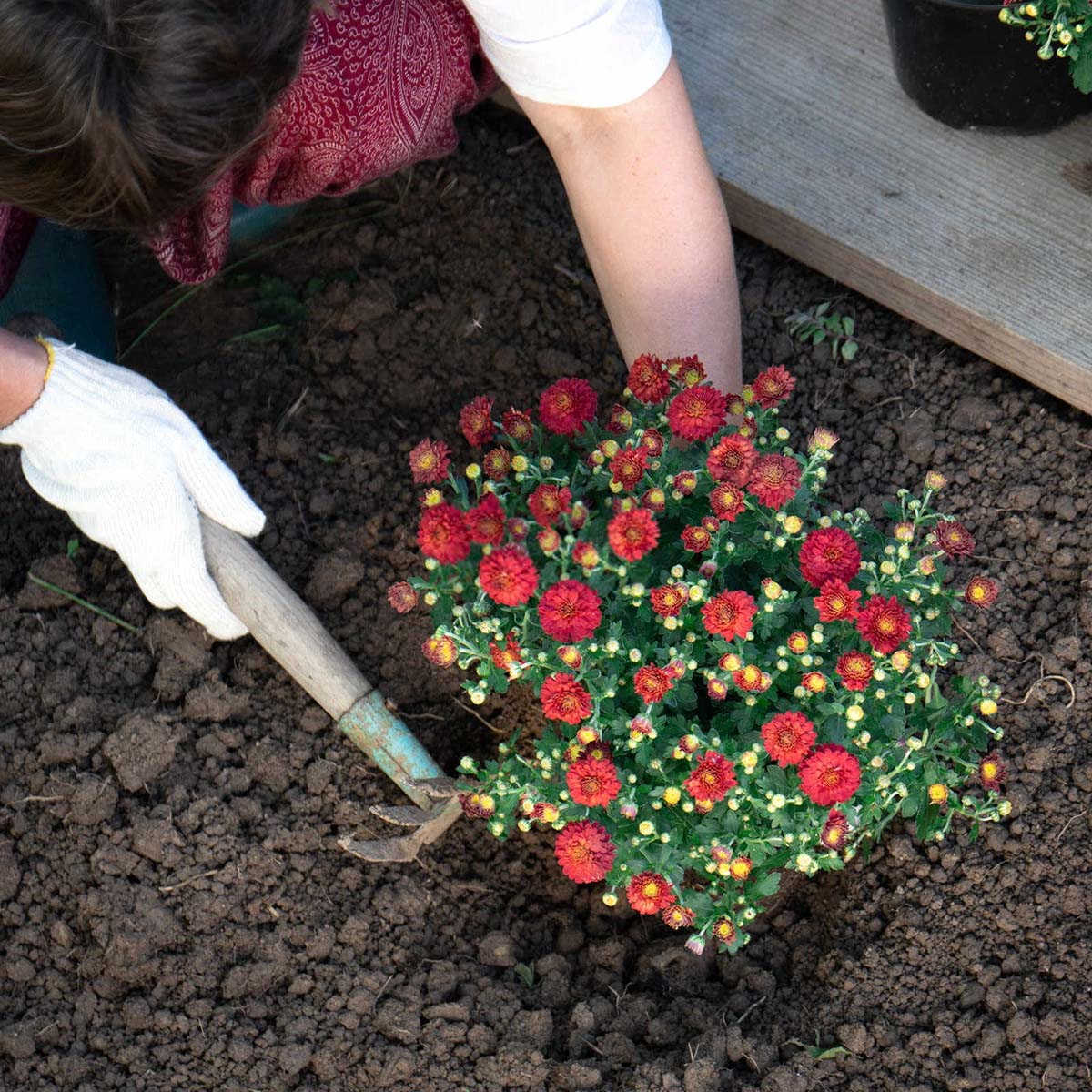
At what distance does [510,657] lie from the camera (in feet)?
5.54

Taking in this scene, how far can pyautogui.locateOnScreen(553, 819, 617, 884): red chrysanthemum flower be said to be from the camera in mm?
1662

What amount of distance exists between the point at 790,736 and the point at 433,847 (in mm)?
777

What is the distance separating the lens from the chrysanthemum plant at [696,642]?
1.62 meters

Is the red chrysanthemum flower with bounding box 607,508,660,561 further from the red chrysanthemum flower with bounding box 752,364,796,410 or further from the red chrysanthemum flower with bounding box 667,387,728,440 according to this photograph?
the red chrysanthemum flower with bounding box 752,364,796,410

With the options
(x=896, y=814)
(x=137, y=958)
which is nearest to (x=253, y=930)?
(x=137, y=958)

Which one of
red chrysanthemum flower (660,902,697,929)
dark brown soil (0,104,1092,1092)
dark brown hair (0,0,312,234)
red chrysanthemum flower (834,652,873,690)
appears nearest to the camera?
dark brown hair (0,0,312,234)

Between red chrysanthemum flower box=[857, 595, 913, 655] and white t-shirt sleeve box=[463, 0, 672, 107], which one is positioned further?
white t-shirt sleeve box=[463, 0, 672, 107]

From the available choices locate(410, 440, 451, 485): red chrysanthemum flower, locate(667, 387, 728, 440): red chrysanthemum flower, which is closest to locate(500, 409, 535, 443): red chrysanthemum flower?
locate(410, 440, 451, 485): red chrysanthemum flower

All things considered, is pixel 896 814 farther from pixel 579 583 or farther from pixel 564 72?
pixel 564 72

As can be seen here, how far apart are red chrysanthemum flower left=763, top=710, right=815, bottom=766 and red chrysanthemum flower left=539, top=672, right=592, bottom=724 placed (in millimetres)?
218

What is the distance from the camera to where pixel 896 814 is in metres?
2.08

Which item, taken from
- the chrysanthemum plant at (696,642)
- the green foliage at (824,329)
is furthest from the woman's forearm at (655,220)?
the green foliage at (824,329)

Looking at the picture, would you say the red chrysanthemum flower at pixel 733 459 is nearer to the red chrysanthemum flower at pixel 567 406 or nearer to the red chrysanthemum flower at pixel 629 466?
the red chrysanthemum flower at pixel 629 466

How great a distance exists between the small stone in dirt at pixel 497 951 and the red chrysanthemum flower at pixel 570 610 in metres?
0.66
